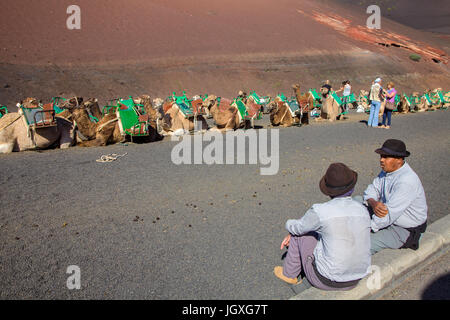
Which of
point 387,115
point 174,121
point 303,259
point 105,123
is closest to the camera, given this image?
point 303,259

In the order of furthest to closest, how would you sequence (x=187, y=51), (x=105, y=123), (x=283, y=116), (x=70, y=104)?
1. (x=187, y=51)
2. (x=283, y=116)
3. (x=70, y=104)
4. (x=105, y=123)

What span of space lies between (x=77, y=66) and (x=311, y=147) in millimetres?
24151

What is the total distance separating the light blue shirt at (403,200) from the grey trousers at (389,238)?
0.26 feet

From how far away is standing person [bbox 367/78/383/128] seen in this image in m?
12.0

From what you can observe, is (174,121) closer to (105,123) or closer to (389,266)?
(105,123)

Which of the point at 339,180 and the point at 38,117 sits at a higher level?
the point at 38,117

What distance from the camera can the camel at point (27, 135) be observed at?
26.7 feet

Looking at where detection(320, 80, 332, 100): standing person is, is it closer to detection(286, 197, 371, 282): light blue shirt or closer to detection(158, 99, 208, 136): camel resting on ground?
detection(158, 99, 208, 136): camel resting on ground

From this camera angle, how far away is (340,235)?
9.82ft

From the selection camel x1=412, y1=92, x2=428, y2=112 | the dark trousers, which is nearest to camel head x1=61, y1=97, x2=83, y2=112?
the dark trousers

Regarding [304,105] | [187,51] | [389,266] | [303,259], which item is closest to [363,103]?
[304,105]

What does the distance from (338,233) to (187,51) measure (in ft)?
112
